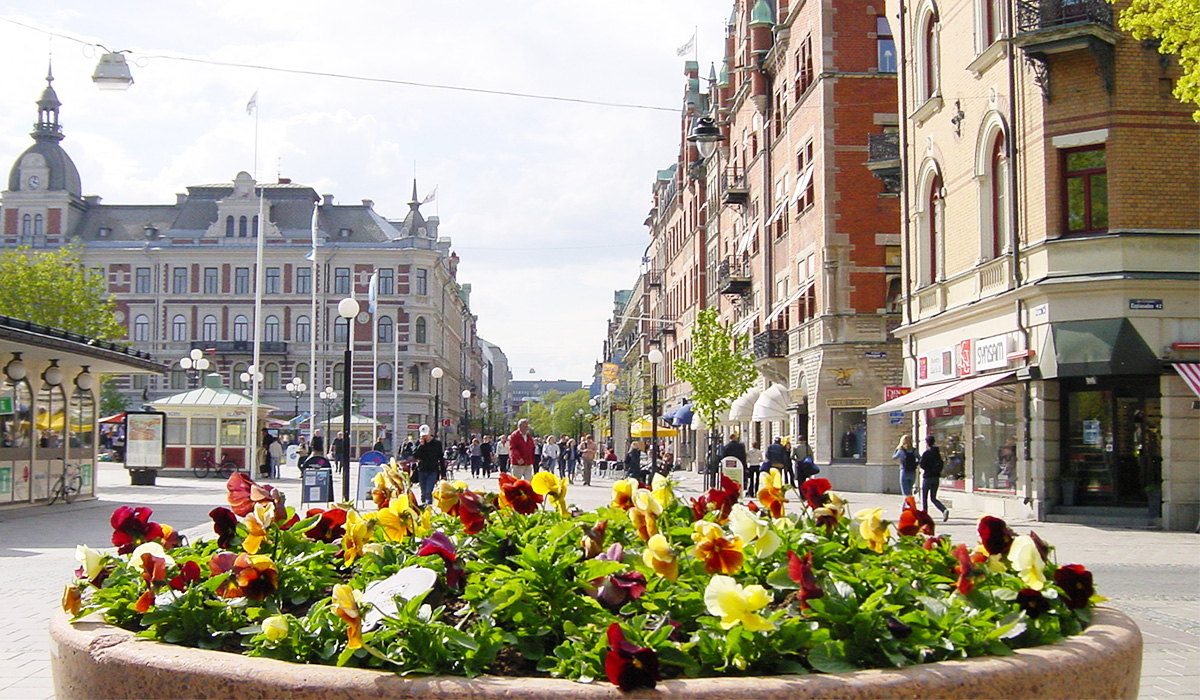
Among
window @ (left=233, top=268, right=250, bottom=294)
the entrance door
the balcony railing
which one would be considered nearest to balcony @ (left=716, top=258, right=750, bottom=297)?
the entrance door

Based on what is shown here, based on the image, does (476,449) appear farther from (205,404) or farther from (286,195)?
(286,195)

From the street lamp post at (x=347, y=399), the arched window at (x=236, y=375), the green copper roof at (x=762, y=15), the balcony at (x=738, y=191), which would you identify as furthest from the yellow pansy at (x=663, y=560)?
the arched window at (x=236, y=375)

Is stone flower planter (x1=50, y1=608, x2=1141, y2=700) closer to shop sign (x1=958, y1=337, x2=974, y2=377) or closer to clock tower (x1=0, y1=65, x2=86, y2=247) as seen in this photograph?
shop sign (x1=958, y1=337, x2=974, y2=377)

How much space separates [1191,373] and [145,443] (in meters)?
27.6

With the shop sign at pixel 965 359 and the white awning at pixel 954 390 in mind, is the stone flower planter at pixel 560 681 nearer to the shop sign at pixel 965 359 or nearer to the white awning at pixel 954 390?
the white awning at pixel 954 390

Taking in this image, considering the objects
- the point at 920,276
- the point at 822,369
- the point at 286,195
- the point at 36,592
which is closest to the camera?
the point at 36,592

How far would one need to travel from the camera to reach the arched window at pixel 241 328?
94.2m

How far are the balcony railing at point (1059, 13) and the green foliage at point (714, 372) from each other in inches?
812

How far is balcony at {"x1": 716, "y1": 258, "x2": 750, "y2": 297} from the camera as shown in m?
50.5

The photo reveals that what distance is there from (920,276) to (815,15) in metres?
12.7

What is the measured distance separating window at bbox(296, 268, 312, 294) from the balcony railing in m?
78.0

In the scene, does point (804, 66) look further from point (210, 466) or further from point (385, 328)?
point (385, 328)

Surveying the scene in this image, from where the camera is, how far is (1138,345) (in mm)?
20734

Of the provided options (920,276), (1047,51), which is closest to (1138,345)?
(1047,51)
